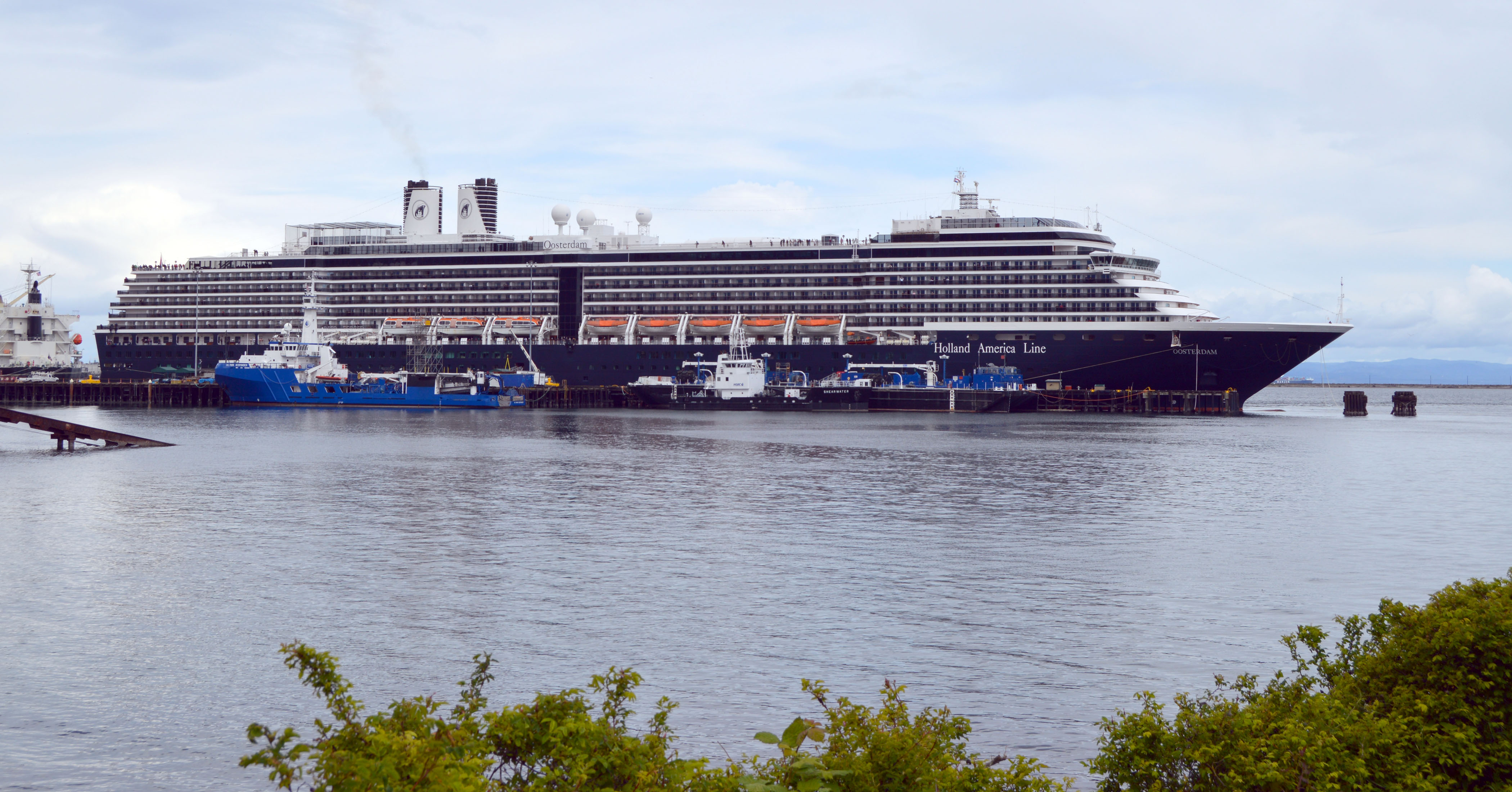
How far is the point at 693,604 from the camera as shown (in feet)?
61.2

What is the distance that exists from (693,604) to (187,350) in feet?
360

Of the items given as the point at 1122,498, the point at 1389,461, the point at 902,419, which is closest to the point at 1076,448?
the point at 1389,461

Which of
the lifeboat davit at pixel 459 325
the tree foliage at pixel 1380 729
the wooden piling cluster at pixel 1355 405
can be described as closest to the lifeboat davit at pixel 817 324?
the lifeboat davit at pixel 459 325

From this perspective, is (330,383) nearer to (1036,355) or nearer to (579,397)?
(579,397)

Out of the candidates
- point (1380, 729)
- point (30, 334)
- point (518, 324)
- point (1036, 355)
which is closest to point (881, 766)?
point (1380, 729)

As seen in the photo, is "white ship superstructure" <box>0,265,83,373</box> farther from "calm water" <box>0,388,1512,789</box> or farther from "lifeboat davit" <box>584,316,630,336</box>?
"calm water" <box>0,388,1512,789</box>

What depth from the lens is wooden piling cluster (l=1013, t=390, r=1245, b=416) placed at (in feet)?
297

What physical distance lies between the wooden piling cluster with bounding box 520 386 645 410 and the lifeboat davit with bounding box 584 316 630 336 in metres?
5.00

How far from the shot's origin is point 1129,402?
91062 mm

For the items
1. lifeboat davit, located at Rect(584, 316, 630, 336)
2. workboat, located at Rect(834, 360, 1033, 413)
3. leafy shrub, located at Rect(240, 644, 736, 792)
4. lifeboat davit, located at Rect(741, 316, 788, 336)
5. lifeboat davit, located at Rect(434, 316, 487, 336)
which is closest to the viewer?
leafy shrub, located at Rect(240, 644, 736, 792)

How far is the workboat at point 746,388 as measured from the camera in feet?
314

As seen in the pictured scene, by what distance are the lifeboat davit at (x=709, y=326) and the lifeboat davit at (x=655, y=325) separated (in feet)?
6.29

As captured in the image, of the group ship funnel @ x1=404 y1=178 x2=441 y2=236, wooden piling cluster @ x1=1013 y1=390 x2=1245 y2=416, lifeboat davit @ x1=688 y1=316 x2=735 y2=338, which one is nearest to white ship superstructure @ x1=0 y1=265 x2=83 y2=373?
ship funnel @ x1=404 y1=178 x2=441 y2=236

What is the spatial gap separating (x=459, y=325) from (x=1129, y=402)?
6070cm
